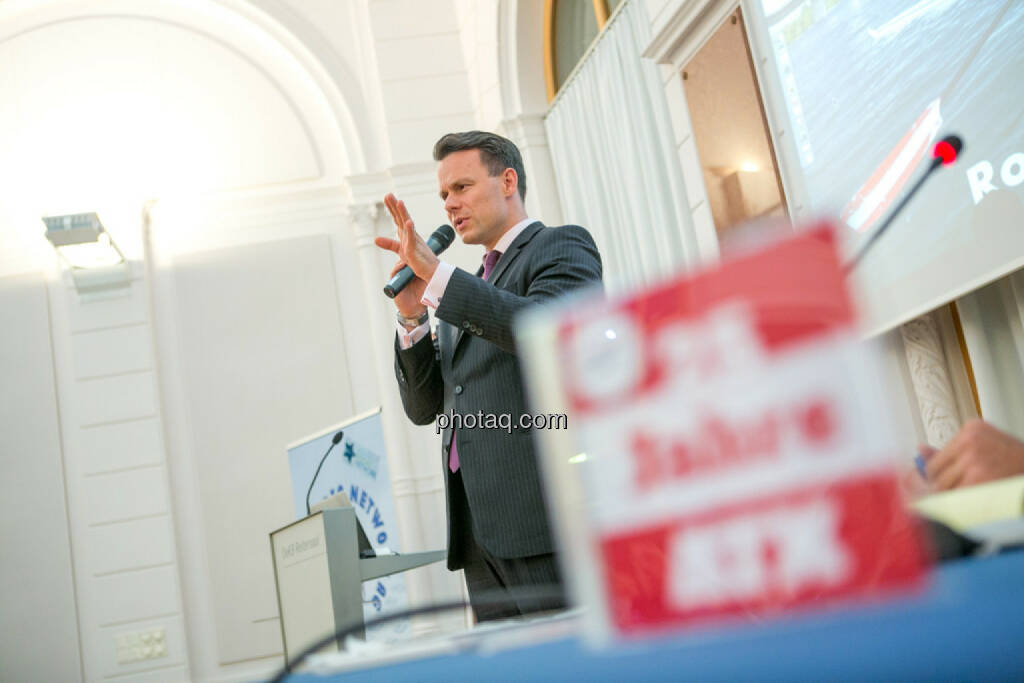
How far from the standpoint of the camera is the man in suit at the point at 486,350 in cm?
140

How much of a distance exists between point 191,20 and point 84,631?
3268 millimetres

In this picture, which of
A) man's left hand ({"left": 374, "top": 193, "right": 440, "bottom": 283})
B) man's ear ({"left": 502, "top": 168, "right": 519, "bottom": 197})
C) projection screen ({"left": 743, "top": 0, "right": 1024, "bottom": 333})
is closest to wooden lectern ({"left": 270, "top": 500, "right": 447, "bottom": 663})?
man's left hand ({"left": 374, "top": 193, "right": 440, "bottom": 283})

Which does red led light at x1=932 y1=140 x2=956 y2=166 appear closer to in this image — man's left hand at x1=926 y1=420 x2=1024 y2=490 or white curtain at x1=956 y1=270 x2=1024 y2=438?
man's left hand at x1=926 y1=420 x2=1024 y2=490

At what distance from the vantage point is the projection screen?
1866mm

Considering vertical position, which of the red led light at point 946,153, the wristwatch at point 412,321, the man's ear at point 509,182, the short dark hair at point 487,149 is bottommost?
the red led light at point 946,153

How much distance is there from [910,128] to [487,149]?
0.94 meters

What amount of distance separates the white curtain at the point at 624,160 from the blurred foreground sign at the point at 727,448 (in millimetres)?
2923

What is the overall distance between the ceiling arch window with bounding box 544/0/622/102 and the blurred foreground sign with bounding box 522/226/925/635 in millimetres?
4235

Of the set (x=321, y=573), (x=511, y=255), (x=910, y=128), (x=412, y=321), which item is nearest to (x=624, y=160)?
(x=910, y=128)

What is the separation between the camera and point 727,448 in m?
0.39

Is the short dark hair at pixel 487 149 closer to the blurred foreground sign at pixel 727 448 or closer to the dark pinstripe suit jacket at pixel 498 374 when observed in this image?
the dark pinstripe suit jacket at pixel 498 374

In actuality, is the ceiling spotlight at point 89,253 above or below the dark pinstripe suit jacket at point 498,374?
above

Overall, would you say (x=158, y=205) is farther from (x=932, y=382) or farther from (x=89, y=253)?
(x=932, y=382)

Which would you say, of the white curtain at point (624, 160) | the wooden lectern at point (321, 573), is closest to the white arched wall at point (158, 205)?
the white curtain at point (624, 160)
